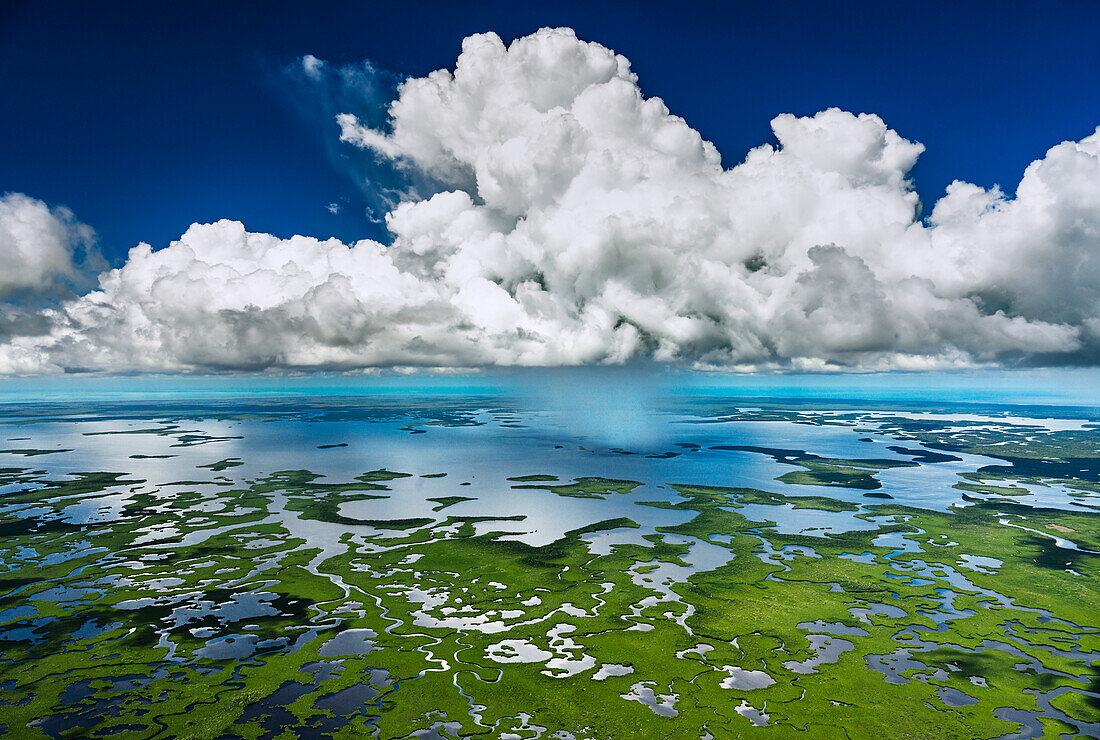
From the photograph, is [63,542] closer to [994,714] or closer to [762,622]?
[762,622]

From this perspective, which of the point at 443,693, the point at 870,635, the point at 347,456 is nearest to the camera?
the point at 443,693

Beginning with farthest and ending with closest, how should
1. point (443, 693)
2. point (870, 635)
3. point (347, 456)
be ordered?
point (347, 456) → point (870, 635) → point (443, 693)

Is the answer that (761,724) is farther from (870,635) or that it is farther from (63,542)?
(63,542)

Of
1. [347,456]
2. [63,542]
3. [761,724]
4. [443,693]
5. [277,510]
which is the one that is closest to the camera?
[761,724]

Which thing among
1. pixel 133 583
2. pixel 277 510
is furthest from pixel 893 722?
pixel 277 510

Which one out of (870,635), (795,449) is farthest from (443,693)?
(795,449)

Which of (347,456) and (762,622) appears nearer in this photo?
(762,622)
